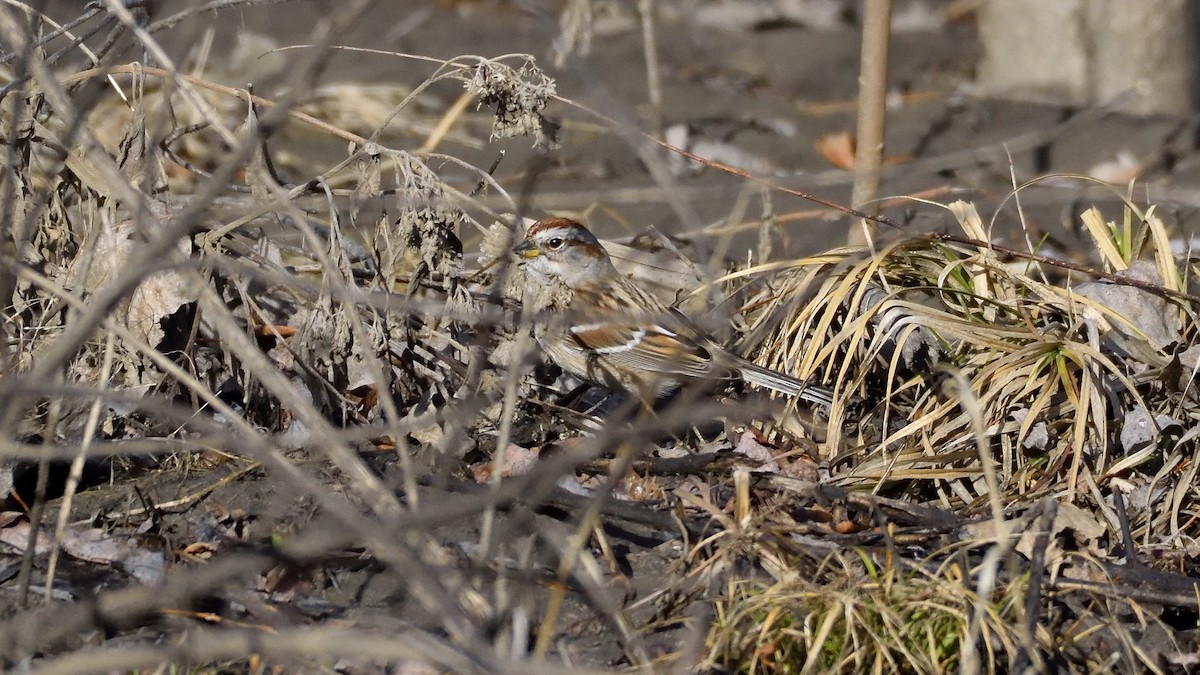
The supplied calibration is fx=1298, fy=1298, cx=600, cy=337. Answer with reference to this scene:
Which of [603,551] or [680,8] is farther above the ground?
[680,8]

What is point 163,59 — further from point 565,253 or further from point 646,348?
point 646,348

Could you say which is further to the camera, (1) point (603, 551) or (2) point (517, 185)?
(2) point (517, 185)

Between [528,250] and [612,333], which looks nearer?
[612,333]

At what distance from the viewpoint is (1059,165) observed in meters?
6.83

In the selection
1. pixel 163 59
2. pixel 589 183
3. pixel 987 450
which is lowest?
pixel 987 450

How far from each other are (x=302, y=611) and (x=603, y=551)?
2.38ft

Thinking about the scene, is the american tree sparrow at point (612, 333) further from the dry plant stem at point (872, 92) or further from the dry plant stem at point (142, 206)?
the dry plant stem at point (142, 206)

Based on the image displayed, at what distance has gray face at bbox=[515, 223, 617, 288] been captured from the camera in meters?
4.37

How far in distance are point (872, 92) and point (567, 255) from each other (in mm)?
1293

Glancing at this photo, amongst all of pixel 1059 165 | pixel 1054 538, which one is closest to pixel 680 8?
pixel 1059 165

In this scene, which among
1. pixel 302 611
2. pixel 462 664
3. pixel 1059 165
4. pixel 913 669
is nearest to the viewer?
pixel 462 664

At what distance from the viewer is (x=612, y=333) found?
13.7 feet

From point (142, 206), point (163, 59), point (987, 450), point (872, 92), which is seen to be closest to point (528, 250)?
point (872, 92)

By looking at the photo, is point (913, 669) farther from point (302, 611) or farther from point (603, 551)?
point (302, 611)
